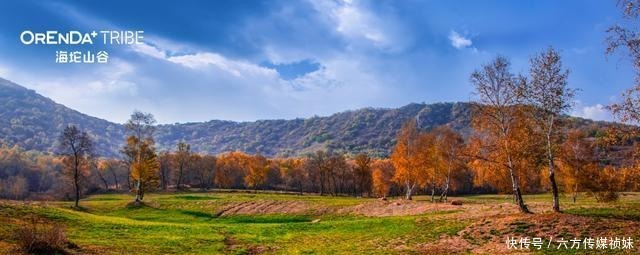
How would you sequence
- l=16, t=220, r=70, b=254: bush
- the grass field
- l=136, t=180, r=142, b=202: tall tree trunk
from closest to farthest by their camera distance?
1. l=16, t=220, r=70, b=254: bush
2. the grass field
3. l=136, t=180, r=142, b=202: tall tree trunk

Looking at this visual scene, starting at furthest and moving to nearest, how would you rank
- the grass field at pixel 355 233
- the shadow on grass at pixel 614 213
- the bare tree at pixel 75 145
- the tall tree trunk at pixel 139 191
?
the tall tree trunk at pixel 139 191, the bare tree at pixel 75 145, the shadow on grass at pixel 614 213, the grass field at pixel 355 233

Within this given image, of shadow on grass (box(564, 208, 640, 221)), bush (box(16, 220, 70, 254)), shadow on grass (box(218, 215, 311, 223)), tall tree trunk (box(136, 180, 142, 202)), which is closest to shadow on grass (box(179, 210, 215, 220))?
shadow on grass (box(218, 215, 311, 223))

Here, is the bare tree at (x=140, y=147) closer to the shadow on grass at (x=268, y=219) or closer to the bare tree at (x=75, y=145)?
the bare tree at (x=75, y=145)

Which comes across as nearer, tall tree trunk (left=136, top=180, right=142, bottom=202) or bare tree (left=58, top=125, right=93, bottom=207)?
bare tree (left=58, top=125, right=93, bottom=207)

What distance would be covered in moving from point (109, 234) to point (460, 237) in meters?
27.8

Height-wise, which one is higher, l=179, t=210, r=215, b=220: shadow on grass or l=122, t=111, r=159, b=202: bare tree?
l=122, t=111, r=159, b=202: bare tree

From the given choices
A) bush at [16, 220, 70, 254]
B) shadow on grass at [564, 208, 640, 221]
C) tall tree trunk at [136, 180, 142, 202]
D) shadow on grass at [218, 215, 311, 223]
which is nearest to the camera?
bush at [16, 220, 70, 254]

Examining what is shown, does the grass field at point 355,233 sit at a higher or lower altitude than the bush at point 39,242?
lower

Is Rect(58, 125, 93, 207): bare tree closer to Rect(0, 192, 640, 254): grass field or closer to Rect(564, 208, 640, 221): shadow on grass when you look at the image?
Rect(0, 192, 640, 254): grass field

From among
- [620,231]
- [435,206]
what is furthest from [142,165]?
[620,231]

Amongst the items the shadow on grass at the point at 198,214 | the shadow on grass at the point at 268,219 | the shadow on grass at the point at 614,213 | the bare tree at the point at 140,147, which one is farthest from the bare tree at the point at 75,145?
the shadow on grass at the point at 614,213

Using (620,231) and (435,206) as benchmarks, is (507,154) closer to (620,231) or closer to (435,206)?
(620,231)

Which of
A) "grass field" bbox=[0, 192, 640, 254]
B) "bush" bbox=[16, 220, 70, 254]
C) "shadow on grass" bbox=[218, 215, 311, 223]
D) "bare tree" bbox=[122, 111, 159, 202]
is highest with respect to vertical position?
"bare tree" bbox=[122, 111, 159, 202]

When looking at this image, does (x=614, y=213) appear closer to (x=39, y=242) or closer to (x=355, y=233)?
(x=355, y=233)
